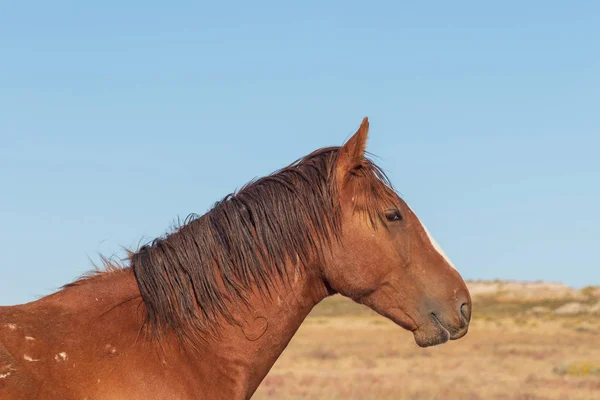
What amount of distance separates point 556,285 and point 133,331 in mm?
73698

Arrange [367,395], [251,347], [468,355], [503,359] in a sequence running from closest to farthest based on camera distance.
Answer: [251,347] < [367,395] < [503,359] < [468,355]

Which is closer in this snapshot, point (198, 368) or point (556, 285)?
point (198, 368)

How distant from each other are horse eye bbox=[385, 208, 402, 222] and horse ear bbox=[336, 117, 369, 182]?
332 mm

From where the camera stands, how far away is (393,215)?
14.8ft

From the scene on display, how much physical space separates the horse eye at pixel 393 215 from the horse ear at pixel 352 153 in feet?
1.09

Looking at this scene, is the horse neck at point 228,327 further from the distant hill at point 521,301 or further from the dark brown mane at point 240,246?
the distant hill at point 521,301

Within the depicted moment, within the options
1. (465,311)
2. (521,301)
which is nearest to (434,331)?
(465,311)

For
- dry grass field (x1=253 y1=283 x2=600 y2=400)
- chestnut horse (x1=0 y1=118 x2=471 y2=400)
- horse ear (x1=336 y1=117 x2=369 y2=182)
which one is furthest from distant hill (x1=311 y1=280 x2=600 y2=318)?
horse ear (x1=336 y1=117 x2=369 y2=182)

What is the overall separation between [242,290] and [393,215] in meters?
0.99

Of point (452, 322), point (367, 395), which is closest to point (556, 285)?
point (367, 395)

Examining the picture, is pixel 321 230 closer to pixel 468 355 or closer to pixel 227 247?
pixel 227 247

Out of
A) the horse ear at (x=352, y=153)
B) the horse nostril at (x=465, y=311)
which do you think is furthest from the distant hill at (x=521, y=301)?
the horse ear at (x=352, y=153)

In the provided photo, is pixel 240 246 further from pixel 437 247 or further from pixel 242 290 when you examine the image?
pixel 437 247

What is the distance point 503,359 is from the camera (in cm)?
2808
